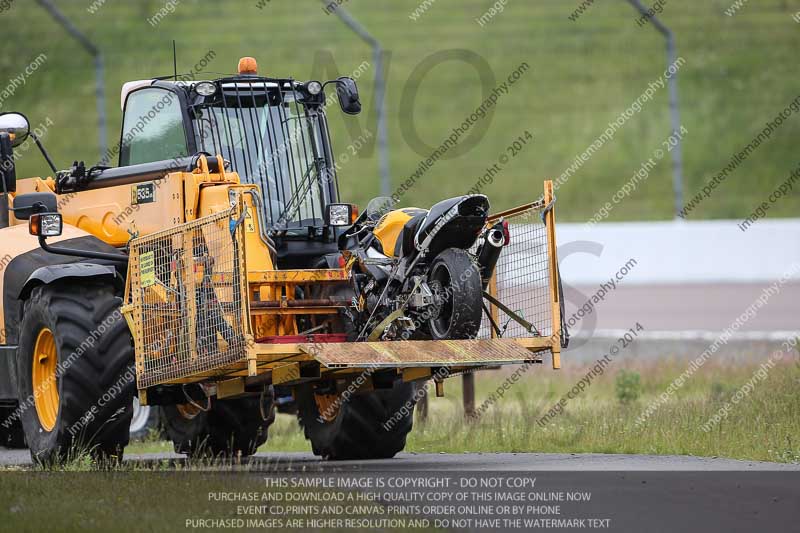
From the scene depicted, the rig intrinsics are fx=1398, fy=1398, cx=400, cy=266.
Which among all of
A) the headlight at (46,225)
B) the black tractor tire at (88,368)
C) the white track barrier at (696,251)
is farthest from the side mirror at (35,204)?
the white track barrier at (696,251)

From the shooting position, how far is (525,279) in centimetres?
1066

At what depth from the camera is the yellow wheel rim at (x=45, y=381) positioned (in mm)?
11016

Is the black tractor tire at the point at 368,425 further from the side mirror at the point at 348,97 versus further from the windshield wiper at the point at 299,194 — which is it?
the side mirror at the point at 348,97

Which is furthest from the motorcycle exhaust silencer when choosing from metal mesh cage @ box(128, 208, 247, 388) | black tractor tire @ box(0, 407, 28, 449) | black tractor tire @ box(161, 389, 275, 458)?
black tractor tire @ box(0, 407, 28, 449)

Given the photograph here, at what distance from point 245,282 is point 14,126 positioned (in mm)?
3937

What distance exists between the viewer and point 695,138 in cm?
2997

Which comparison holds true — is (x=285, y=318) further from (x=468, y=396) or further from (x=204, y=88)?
(x=468, y=396)

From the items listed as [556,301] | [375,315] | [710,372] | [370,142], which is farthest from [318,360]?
[370,142]

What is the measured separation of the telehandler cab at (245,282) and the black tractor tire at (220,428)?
0.51ft

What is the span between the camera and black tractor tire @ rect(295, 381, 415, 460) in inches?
464

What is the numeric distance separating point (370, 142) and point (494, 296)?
13.9 metres

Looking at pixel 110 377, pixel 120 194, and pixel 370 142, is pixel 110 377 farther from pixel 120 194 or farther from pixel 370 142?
pixel 370 142

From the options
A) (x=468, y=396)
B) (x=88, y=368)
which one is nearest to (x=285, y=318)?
(x=88, y=368)

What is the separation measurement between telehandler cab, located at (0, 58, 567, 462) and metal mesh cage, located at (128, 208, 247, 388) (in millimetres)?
14
